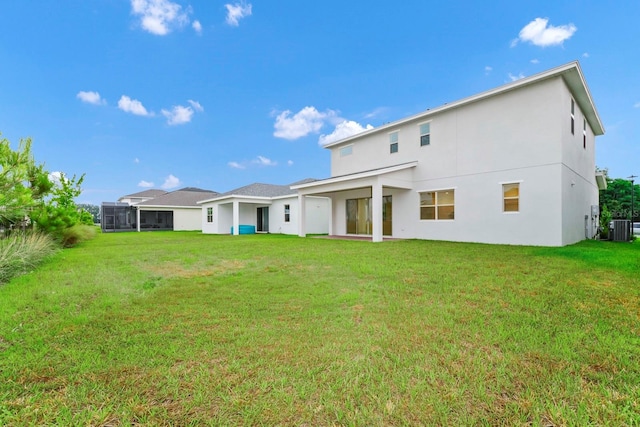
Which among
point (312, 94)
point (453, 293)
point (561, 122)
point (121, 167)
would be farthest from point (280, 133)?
point (453, 293)

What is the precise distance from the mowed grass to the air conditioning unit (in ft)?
39.4

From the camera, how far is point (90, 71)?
18.0 metres

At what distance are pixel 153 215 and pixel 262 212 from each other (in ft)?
47.1

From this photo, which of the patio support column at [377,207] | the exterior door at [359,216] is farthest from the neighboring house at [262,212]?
the patio support column at [377,207]

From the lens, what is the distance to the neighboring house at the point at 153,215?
96.4 feet

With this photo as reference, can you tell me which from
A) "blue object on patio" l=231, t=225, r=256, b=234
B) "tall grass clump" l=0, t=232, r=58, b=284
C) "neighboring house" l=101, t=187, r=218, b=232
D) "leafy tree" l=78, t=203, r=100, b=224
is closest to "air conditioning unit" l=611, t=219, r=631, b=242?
"blue object on patio" l=231, t=225, r=256, b=234

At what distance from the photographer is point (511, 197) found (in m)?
11.7

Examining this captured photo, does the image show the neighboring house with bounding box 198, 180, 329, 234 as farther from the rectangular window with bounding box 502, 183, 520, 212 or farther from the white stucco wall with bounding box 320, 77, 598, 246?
the rectangular window with bounding box 502, 183, 520, 212

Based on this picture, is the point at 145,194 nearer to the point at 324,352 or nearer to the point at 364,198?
the point at 364,198

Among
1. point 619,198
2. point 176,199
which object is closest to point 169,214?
point 176,199

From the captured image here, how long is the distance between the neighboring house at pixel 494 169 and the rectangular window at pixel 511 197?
0.04m

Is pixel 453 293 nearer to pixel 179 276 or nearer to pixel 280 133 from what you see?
pixel 179 276

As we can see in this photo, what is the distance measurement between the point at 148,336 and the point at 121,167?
30.0 m

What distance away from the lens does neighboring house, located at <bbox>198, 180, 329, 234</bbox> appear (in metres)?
21.2
